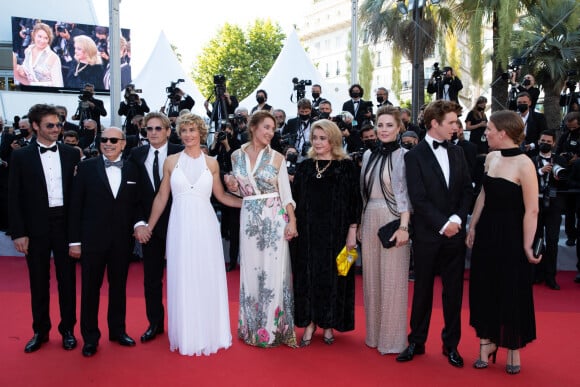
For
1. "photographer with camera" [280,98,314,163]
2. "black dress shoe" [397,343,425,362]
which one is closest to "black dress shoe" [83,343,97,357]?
"black dress shoe" [397,343,425,362]

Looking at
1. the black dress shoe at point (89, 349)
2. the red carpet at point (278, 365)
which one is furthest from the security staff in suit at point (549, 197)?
the black dress shoe at point (89, 349)

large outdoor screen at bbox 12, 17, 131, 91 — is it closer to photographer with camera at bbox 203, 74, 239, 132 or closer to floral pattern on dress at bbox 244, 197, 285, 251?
photographer with camera at bbox 203, 74, 239, 132

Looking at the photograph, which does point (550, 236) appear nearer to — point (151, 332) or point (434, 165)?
point (434, 165)

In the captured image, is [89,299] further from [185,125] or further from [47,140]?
[185,125]

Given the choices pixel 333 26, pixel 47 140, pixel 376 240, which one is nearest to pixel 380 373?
pixel 376 240

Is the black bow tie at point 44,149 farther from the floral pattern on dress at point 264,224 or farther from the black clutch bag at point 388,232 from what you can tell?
the black clutch bag at point 388,232

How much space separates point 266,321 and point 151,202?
53.5 inches

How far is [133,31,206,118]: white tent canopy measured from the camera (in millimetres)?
15625

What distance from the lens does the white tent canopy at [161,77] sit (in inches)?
615

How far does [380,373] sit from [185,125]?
2343 millimetres

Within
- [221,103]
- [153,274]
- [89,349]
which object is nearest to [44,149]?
[153,274]

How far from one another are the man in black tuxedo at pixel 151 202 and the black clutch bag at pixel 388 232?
175 cm

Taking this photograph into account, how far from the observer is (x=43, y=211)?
4383mm

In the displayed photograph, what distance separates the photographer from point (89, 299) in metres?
4.43
